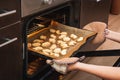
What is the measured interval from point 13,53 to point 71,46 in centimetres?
45

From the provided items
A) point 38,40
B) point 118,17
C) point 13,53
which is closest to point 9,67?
point 13,53

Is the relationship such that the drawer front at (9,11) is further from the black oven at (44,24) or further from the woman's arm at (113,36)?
the woman's arm at (113,36)

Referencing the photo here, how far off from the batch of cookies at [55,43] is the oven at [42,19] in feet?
0.22

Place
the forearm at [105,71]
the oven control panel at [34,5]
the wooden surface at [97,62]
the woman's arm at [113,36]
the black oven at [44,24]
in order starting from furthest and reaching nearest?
the wooden surface at [97,62], the woman's arm at [113,36], the black oven at [44,24], the oven control panel at [34,5], the forearm at [105,71]

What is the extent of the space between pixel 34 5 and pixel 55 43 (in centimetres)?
38

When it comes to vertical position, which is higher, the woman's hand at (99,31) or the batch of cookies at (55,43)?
the woman's hand at (99,31)

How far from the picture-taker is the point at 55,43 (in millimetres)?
1640

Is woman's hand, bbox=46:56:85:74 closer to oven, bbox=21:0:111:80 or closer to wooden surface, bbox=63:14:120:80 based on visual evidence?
oven, bbox=21:0:111:80

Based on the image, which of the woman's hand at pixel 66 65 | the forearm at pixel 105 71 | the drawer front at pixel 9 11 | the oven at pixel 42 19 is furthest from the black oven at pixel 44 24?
the forearm at pixel 105 71

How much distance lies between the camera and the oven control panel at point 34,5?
1.28 meters

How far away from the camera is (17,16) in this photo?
4.05 ft

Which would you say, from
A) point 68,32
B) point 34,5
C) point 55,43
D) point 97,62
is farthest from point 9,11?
point 97,62

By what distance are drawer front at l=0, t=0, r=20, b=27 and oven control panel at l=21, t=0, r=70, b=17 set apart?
5 centimetres

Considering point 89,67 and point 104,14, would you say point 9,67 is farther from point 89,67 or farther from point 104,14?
point 104,14
